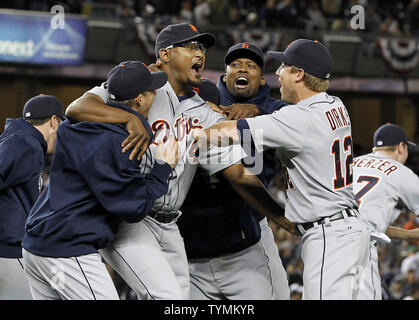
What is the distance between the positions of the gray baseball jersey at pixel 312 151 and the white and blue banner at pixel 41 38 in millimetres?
12102

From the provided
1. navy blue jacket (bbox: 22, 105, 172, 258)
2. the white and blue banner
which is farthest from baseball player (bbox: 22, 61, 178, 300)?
the white and blue banner

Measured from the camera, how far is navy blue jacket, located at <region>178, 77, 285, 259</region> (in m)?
4.43

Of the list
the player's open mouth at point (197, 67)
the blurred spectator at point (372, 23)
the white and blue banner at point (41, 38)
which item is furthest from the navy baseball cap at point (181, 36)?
the blurred spectator at point (372, 23)

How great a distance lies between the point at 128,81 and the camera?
363cm

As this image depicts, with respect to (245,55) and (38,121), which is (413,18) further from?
(38,121)

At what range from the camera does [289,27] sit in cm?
1647

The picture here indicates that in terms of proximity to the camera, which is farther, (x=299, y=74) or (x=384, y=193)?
(x=384, y=193)

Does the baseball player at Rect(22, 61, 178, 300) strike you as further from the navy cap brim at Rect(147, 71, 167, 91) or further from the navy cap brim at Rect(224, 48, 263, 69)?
the navy cap brim at Rect(224, 48, 263, 69)

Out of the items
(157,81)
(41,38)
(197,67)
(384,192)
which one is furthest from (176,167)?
(41,38)

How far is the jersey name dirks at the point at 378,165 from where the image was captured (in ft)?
17.3

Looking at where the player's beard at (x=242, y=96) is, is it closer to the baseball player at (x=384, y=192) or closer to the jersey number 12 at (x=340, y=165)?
the jersey number 12 at (x=340, y=165)

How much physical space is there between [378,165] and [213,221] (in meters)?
1.64
